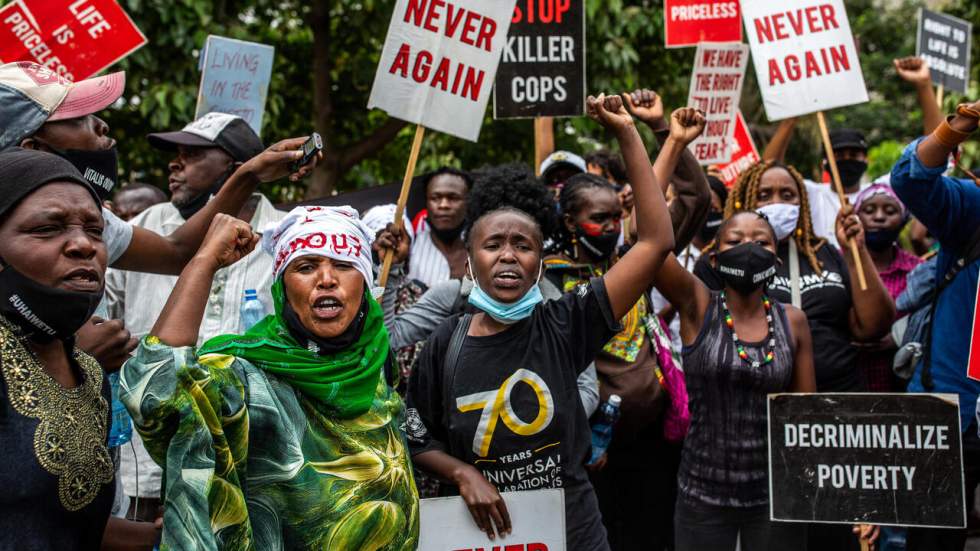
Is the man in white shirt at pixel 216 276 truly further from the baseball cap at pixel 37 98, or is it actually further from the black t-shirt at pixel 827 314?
the black t-shirt at pixel 827 314

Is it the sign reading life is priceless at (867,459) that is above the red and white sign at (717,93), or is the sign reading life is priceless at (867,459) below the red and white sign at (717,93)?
below

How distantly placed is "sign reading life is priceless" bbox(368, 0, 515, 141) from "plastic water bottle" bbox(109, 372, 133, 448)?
2.68 meters

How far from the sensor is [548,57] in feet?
19.8

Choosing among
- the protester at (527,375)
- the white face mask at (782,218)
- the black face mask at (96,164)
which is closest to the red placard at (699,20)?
the white face mask at (782,218)

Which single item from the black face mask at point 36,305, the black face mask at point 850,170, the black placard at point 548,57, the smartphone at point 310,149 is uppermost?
the black placard at point 548,57

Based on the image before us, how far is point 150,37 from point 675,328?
5.62m

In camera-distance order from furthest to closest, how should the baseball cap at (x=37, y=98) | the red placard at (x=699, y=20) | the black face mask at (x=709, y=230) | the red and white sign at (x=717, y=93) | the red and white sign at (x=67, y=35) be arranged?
the red placard at (x=699, y=20) → the red and white sign at (x=717, y=93) → the black face mask at (x=709, y=230) → the red and white sign at (x=67, y=35) → the baseball cap at (x=37, y=98)

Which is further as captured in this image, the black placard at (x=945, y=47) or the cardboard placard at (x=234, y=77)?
the black placard at (x=945, y=47)

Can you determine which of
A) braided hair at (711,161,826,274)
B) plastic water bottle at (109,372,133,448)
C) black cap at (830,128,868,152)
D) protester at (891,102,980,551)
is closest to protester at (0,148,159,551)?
plastic water bottle at (109,372,133,448)

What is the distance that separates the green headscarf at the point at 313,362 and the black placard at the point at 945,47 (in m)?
6.23

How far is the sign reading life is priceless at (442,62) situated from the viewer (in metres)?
5.05

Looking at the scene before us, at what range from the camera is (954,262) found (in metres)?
4.63

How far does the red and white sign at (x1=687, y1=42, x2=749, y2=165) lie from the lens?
704 centimetres

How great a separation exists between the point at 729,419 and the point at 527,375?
130cm
